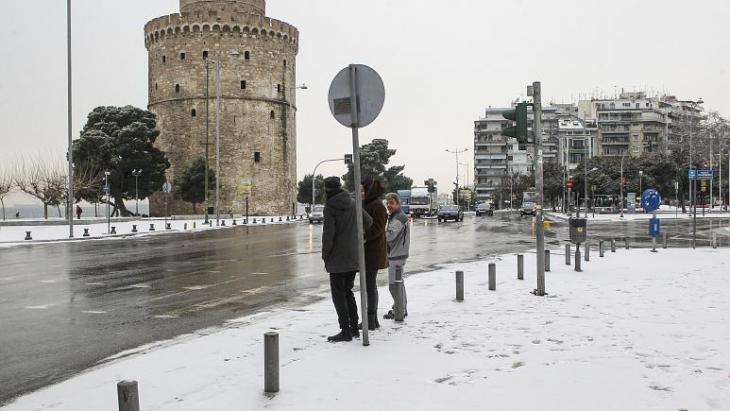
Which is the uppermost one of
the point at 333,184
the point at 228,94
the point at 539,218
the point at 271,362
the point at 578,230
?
the point at 228,94

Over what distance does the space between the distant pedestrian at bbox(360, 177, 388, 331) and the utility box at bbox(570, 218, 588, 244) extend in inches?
291

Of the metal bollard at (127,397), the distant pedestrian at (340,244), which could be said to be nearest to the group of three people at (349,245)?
the distant pedestrian at (340,244)

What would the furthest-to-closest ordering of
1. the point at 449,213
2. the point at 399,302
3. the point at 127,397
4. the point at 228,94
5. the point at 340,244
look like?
the point at 228,94 < the point at 449,213 < the point at 399,302 < the point at 340,244 < the point at 127,397

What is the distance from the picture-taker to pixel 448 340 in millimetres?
6426

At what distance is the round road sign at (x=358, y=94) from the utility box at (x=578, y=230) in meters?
8.49

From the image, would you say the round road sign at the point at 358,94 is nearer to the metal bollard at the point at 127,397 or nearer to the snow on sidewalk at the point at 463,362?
the snow on sidewalk at the point at 463,362

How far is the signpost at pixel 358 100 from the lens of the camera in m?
6.12

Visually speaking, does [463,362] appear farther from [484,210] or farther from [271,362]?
[484,210]

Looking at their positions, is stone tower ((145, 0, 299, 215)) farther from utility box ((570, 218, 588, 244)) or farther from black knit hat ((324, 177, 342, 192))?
black knit hat ((324, 177, 342, 192))

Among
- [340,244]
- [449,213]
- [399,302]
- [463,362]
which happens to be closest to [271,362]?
[463,362]

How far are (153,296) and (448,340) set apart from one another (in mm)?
5518

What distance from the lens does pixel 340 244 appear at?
6465 mm

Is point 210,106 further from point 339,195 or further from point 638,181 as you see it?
point 339,195

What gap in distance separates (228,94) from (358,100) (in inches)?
2326
